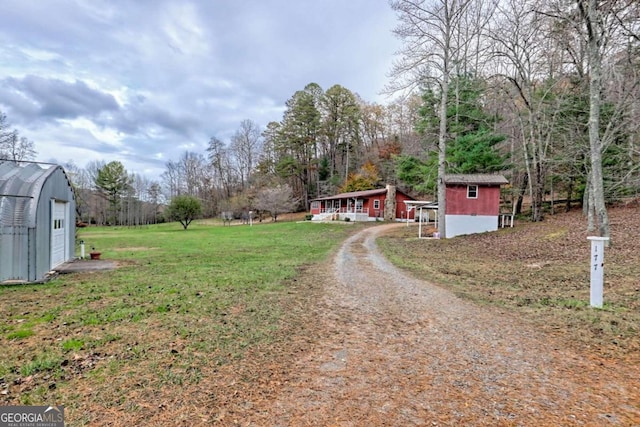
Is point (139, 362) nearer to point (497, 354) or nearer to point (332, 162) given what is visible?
point (497, 354)

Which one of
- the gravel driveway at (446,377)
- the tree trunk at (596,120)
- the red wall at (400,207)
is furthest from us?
the red wall at (400,207)

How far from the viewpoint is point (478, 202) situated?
720 inches

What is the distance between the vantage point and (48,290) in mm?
7363

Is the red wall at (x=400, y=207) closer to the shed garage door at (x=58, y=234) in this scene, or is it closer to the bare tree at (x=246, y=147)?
the bare tree at (x=246, y=147)

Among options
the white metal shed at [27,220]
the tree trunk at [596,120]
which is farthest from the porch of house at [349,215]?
the white metal shed at [27,220]

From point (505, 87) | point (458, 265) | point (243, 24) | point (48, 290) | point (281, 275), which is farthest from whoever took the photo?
point (505, 87)

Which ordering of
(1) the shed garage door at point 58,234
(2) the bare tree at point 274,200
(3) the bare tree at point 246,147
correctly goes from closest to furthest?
(1) the shed garage door at point 58,234 → (2) the bare tree at point 274,200 → (3) the bare tree at point 246,147

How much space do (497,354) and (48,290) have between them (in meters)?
9.31

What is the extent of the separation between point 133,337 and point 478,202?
1857cm

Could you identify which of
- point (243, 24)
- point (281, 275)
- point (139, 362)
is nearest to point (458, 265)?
point (281, 275)

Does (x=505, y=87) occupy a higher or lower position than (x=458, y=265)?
higher

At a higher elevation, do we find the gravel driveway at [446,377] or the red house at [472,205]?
the red house at [472,205]

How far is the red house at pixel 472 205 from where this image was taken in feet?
59.8

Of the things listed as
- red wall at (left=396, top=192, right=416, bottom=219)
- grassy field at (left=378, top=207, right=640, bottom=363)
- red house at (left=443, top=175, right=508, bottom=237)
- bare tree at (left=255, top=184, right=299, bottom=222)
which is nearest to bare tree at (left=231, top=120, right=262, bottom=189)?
bare tree at (left=255, top=184, right=299, bottom=222)
